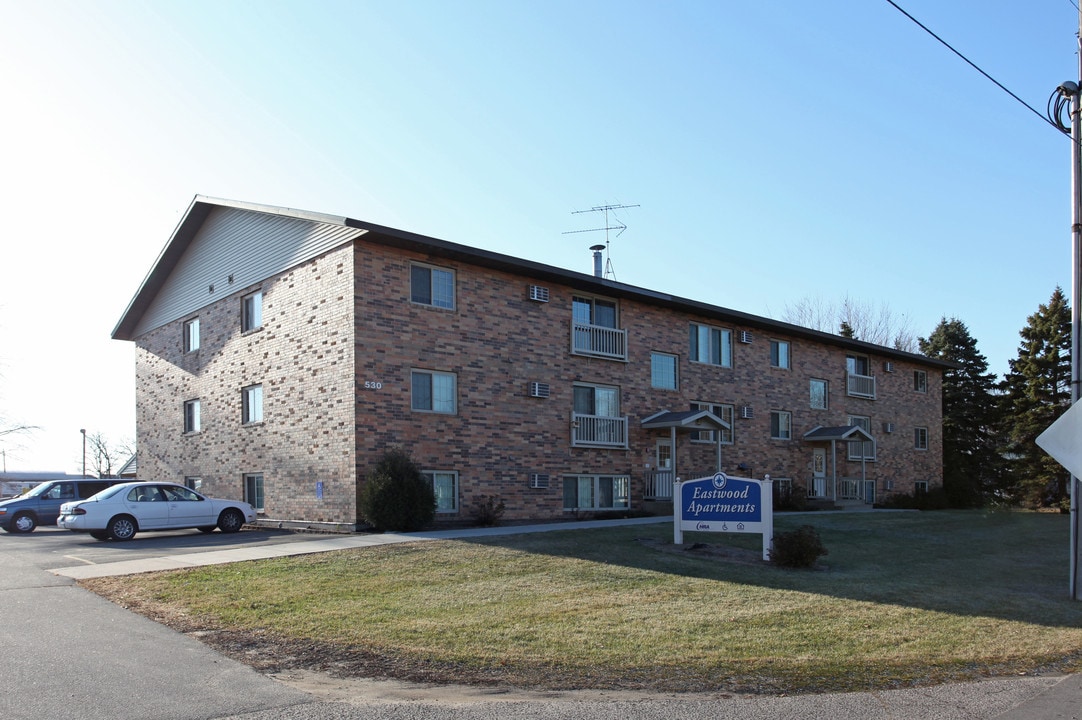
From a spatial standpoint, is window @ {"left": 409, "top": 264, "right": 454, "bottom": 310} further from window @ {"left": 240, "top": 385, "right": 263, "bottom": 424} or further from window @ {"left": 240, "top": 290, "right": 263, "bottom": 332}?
window @ {"left": 240, "top": 385, "right": 263, "bottom": 424}

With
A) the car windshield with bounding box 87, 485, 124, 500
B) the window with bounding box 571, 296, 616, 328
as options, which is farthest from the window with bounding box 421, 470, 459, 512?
the car windshield with bounding box 87, 485, 124, 500

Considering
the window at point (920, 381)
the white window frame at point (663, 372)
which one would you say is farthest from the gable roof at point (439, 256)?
the window at point (920, 381)

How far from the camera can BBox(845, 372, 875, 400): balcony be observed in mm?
33219

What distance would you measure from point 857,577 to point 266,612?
334 inches

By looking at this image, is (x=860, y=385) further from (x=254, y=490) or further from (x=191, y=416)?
(x=191, y=416)

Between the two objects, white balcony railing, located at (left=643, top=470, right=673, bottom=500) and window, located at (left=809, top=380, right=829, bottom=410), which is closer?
white balcony railing, located at (left=643, top=470, right=673, bottom=500)

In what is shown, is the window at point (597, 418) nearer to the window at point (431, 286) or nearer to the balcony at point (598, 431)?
the balcony at point (598, 431)

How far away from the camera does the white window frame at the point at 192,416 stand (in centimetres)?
2629

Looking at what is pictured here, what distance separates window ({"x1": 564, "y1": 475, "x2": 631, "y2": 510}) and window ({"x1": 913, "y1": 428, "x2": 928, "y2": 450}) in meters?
18.5

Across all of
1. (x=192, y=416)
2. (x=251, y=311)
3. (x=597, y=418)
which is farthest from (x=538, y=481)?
(x=192, y=416)

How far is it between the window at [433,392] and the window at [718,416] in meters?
8.83

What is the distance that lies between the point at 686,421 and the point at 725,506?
883cm

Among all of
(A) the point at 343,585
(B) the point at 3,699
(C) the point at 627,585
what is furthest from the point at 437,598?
(B) the point at 3,699

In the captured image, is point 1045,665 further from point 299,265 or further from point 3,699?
point 299,265
